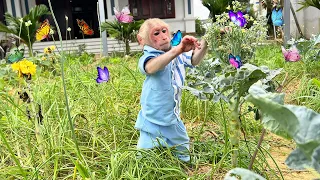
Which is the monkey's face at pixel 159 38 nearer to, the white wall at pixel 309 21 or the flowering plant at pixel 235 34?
the flowering plant at pixel 235 34

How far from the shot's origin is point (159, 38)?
173 cm

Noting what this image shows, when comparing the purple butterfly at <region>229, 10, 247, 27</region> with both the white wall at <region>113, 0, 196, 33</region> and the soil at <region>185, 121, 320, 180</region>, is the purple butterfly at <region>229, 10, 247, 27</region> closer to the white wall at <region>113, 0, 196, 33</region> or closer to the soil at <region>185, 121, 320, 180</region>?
the soil at <region>185, 121, 320, 180</region>

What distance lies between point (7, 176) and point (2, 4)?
13.1 metres

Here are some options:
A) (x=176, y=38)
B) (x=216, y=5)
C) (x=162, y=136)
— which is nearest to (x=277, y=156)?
(x=162, y=136)

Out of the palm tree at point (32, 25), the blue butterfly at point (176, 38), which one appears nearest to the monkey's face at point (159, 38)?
the blue butterfly at point (176, 38)

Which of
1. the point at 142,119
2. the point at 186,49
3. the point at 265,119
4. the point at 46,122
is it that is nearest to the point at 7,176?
the point at 46,122

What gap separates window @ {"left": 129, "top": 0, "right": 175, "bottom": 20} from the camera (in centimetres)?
1298

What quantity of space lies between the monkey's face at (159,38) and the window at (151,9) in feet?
37.7

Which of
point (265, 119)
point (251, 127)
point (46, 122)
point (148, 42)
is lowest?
point (251, 127)

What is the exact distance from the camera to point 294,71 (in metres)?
4.08

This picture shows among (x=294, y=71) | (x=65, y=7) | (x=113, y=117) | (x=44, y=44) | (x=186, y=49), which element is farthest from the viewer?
(x=65, y=7)

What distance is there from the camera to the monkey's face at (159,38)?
5.65 feet

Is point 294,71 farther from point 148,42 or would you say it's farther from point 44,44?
point 44,44

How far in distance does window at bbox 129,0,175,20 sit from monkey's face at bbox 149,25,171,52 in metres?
11.5
